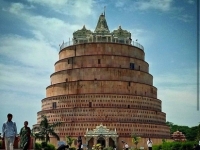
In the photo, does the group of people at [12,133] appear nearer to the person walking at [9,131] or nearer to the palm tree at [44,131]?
the person walking at [9,131]

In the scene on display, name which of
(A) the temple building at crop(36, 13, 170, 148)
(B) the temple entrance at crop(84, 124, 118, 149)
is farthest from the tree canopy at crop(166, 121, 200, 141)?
(B) the temple entrance at crop(84, 124, 118, 149)

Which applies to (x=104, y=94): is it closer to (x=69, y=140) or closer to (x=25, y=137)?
(x=69, y=140)

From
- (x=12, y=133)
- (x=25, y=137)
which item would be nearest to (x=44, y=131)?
(x=12, y=133)

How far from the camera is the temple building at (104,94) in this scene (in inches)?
2178

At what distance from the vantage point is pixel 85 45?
62.5m

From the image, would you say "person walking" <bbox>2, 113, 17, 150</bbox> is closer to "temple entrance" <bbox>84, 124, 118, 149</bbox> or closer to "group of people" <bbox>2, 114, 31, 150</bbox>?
"group of people" <bbox>2, 114, 31, 150</bbox>

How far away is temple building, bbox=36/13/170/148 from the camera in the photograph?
55.3 m

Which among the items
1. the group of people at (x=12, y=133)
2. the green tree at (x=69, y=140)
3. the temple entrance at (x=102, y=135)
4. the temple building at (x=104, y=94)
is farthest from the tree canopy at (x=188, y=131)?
the group of people at (x=12, y=133)

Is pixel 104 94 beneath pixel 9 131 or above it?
above

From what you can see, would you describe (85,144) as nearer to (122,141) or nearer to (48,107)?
(122,141)

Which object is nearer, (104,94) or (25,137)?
(25,137)

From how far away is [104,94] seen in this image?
56.9m

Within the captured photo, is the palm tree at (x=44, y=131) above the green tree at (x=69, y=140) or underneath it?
above

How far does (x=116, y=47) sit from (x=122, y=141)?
52.3 ft
